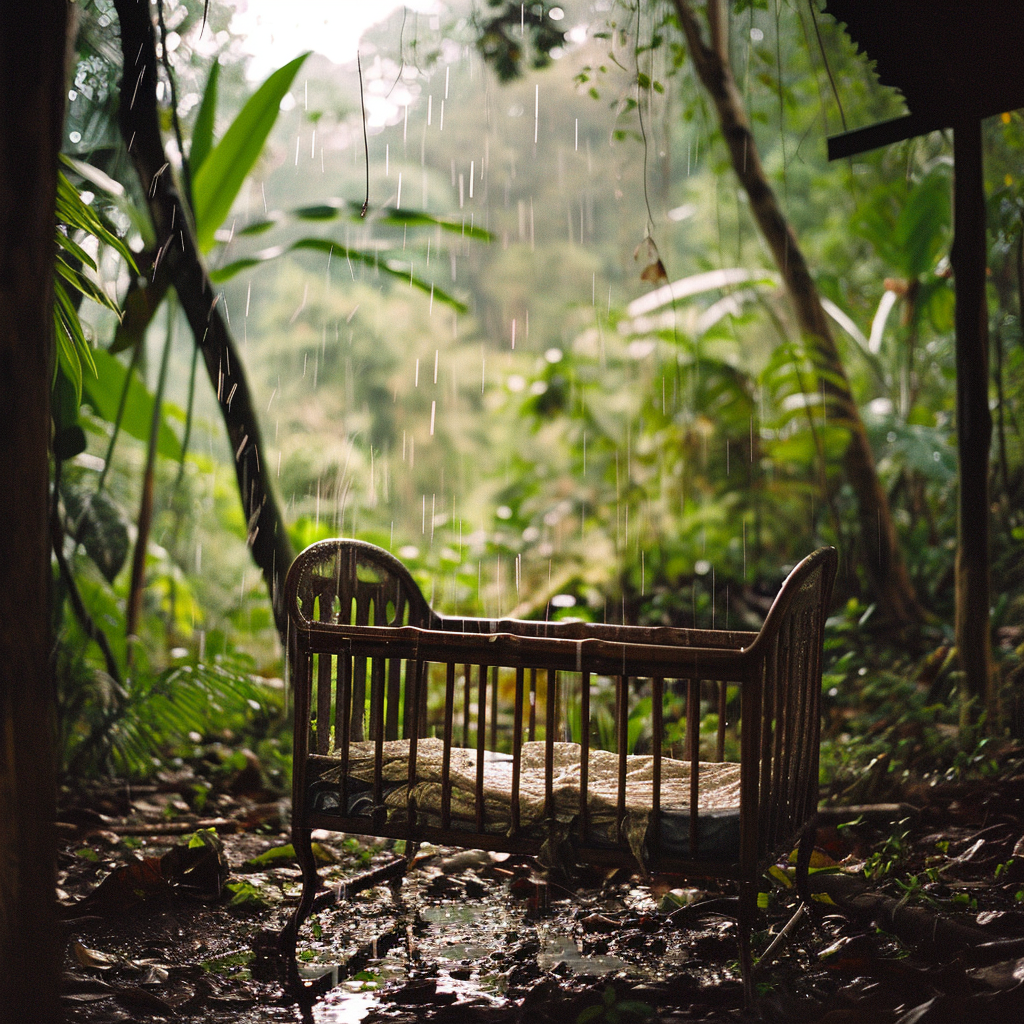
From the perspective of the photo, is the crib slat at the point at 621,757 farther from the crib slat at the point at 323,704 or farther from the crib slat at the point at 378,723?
the crib slat at the point at 323,704

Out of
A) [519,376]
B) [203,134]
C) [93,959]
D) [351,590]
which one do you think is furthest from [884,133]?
[519,376]

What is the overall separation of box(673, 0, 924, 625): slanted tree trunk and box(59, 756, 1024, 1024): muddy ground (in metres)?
1.68

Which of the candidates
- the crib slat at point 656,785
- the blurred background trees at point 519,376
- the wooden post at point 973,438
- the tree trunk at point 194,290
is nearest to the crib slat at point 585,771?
the crib slat at point 656,785

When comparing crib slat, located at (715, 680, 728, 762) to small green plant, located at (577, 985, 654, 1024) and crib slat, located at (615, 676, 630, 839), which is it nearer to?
crib slat, located at (615, 676, 630, 839)

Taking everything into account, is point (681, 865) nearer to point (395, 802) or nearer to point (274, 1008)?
point (395, 802)

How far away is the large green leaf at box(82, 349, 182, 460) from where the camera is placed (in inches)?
159

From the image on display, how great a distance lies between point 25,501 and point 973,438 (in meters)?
3.19

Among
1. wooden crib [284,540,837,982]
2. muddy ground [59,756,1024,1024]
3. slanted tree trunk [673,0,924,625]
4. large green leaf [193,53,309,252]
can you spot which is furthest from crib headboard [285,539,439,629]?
slanted tree trunk [673,0,924,625]

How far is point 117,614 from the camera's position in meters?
4.33

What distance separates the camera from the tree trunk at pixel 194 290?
3.22 meters

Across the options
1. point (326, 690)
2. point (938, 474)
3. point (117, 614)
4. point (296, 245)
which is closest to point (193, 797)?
point (117, 614)

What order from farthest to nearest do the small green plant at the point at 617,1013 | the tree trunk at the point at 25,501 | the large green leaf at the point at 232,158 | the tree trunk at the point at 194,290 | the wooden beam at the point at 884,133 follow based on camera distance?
the large green leaf at the point at 232,158, the tree trunk at the point at 194,290, the wooden beam at the point at 884,133, the small green plant at the point at 617,1013, the tree trunk at the point at 25,501

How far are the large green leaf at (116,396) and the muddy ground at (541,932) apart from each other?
1.75m

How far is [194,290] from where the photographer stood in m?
3.37
